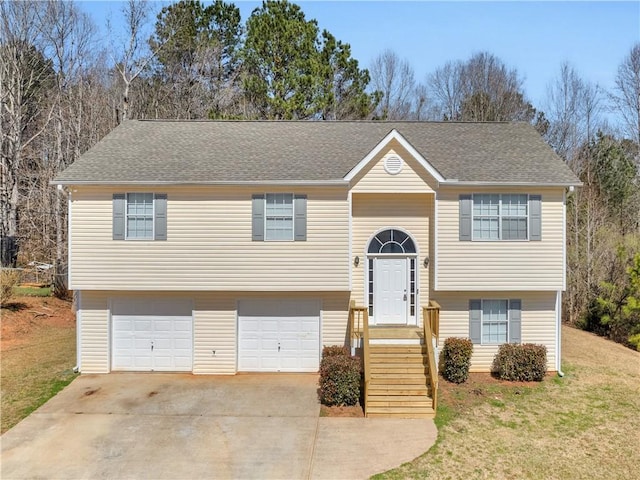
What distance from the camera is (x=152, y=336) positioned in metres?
13.5

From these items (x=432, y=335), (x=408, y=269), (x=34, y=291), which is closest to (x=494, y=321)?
(x=432, y=335)

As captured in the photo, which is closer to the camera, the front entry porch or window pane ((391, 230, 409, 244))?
the front entry porch

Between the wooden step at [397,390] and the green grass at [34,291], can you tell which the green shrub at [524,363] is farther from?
the green grass at [34,291]

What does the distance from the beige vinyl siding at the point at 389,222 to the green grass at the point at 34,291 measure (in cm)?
1743

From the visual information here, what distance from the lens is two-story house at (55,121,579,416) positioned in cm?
1274

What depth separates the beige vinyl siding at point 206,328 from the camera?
13.4 meters

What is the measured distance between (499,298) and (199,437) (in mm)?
9448

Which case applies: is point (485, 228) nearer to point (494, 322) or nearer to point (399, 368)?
point (494, 322)

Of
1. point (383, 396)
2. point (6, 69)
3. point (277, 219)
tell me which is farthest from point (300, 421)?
point (6, 69)

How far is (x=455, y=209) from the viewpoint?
12.9 metres

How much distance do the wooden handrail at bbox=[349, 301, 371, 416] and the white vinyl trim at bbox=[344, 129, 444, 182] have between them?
3869mm

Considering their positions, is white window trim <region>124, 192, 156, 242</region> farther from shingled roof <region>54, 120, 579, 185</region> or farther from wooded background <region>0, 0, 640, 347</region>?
wooded background <region>0, 0, 640, 347</region>

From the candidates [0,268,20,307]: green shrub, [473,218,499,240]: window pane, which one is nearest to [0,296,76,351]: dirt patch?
[0,268,20,307]: green shrub

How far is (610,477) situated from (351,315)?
276 inches
